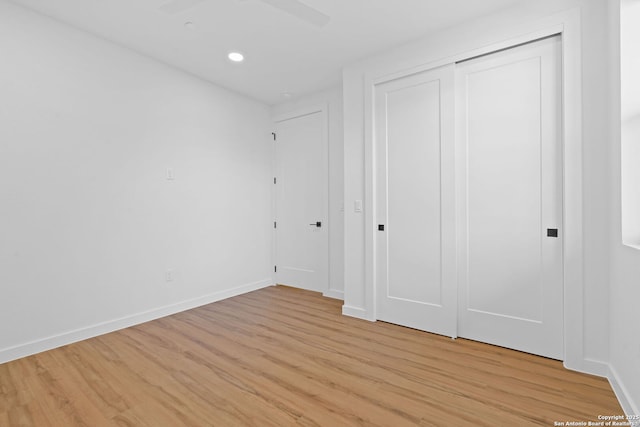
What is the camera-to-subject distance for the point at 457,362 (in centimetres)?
238

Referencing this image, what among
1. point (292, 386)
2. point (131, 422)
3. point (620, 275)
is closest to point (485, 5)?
point (620, 275)

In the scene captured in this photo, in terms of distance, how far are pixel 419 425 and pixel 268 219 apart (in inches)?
143

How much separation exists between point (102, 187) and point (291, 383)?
256 cm

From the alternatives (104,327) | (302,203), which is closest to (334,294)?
(302,203)

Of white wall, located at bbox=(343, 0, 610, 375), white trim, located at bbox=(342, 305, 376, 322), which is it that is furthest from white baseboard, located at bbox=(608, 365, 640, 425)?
white trim, located at bbox=(342, 305, 376, 322)

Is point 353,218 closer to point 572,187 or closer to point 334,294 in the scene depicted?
point 334,294

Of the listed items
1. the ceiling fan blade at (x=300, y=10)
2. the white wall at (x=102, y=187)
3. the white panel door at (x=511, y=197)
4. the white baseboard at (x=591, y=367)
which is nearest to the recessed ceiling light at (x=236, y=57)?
the white wall at (x=102, y=187)

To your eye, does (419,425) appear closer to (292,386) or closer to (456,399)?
(456,399)

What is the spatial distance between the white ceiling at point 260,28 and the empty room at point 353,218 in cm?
2

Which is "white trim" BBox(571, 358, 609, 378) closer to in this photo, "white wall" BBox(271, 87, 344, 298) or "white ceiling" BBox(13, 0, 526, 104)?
"white wall" BBox(271, 87, 344, 298)

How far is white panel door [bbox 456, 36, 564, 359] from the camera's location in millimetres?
2402

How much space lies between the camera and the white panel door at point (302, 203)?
4371 mm

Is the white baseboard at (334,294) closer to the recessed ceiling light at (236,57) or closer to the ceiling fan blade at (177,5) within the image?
the recessed ceiling light at (236,57)

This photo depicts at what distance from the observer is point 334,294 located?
419 cm
